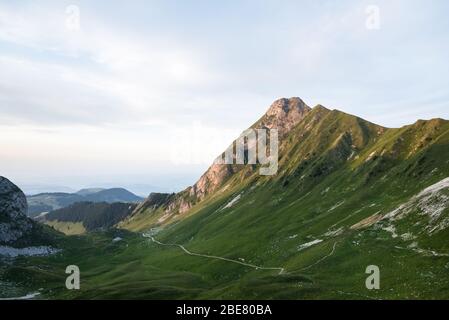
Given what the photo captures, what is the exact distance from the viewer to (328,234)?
109 metres

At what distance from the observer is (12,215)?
582 feet

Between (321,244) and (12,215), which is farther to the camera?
(12,215)

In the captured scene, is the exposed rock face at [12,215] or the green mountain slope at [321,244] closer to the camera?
the green mountain slope at [321,244]

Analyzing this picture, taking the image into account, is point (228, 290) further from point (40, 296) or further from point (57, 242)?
point (57, 242)

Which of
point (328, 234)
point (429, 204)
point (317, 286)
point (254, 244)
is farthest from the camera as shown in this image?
point (254, 244)

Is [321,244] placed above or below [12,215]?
below

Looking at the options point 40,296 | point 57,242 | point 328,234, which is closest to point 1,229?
point 57,242

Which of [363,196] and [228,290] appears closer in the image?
[228,290]

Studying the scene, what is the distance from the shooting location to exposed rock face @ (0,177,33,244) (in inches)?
6624

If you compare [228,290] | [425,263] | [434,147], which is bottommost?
[228,290]

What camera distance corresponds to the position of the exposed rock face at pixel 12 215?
16825cm

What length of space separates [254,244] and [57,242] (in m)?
104

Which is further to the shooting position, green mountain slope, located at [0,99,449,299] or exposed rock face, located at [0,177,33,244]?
exposed rock face, located at [0,177,33,244]
